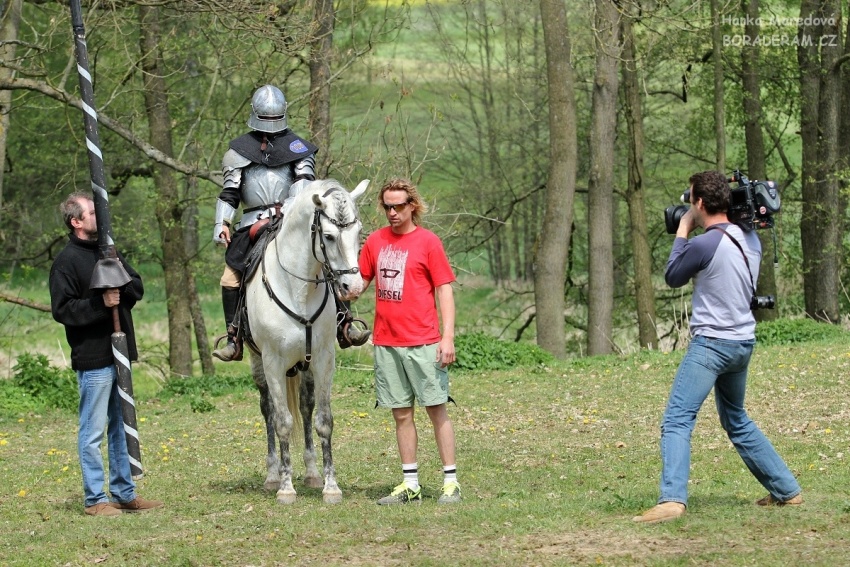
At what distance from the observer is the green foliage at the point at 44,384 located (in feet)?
50.4

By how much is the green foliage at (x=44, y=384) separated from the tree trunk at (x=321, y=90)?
15.8 feet

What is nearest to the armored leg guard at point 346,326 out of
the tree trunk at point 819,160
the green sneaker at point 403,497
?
the green sneaker at point 403,497

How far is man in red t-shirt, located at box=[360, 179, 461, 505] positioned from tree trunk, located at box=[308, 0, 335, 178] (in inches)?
366

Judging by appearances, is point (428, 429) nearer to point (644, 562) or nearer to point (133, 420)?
point (133, 420)

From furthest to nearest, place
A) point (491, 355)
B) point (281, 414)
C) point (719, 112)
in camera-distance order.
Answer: point (719, 112)
point (491, 355)
point (281, 414)

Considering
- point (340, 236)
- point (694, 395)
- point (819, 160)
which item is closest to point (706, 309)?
point (694, 395)

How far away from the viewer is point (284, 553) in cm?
680

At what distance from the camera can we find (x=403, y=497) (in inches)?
320

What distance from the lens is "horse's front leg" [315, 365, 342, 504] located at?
8.36m

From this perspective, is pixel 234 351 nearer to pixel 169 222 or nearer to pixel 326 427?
pixel 326 427

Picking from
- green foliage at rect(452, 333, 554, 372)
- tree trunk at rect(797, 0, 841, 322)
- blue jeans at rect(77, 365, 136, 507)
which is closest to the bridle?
blue jeans at rect(77, 365, 136, 507)

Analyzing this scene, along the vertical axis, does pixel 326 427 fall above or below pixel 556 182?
below

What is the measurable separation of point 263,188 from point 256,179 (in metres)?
0.09

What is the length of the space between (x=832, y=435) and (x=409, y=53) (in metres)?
28.7
